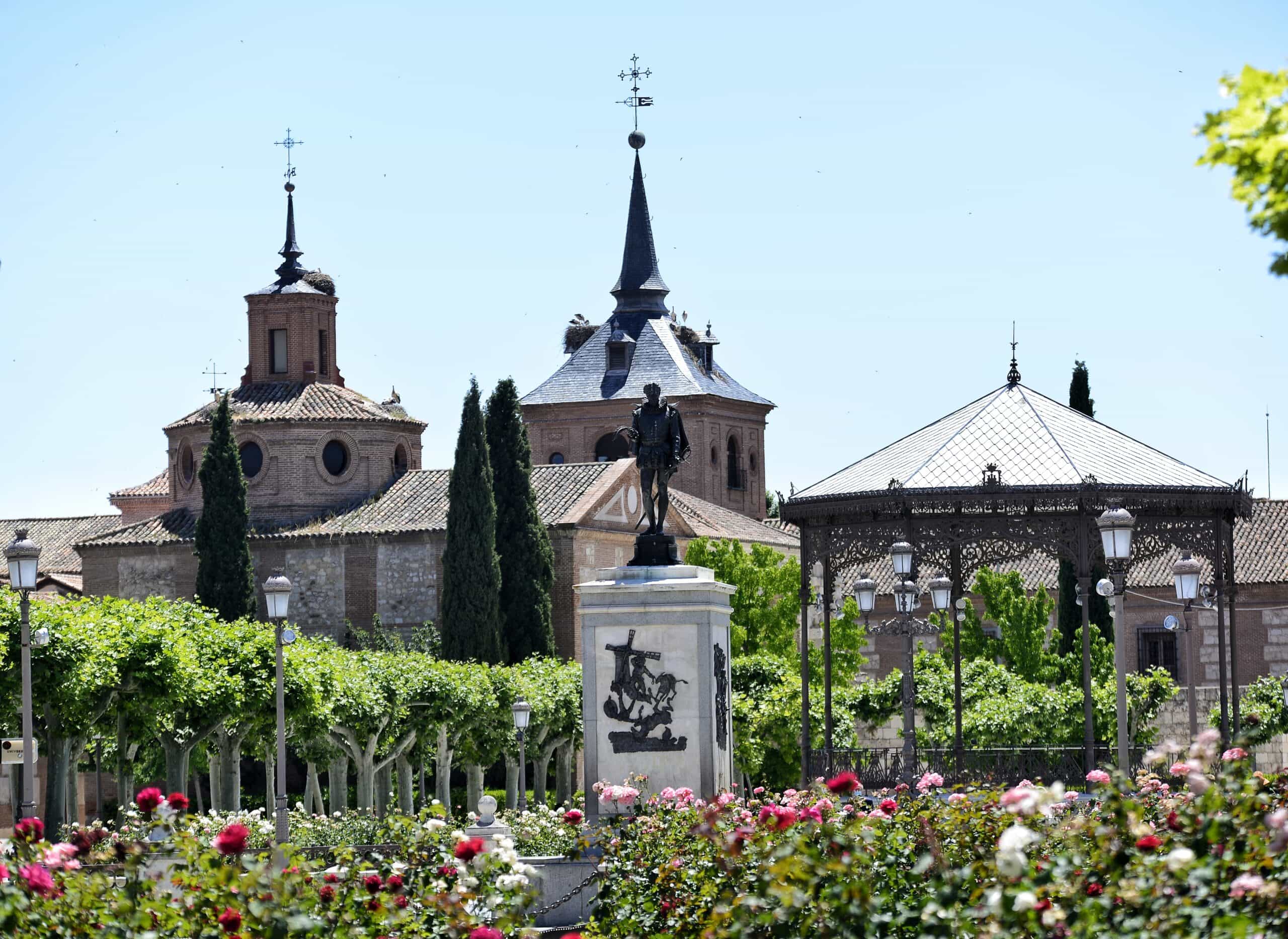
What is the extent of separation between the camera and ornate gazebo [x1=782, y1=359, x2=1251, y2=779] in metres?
21.7

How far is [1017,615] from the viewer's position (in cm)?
3719

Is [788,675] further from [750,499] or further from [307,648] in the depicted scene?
[750,499]

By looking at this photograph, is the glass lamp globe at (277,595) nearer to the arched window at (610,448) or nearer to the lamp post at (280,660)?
the lamp post at (280,660)

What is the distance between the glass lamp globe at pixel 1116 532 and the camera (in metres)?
16.1

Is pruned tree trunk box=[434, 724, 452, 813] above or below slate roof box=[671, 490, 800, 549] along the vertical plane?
below

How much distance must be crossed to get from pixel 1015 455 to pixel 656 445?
698cm

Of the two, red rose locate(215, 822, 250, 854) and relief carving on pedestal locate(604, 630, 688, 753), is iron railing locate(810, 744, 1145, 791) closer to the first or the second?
relief carving on pedestal locate(604, 630, 688, 753)

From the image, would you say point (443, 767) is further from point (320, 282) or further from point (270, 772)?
point (320, 282)

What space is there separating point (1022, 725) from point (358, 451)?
30501 mm

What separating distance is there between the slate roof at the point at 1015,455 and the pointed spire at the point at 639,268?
54219 mm

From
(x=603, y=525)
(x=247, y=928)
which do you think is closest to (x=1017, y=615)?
(x=603, y=525)

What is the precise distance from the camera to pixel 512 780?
40.9m

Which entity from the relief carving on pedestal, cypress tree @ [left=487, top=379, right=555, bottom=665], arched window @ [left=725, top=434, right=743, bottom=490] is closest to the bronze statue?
the relief carving on pedestal

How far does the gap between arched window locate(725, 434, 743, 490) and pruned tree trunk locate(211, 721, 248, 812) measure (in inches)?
1669
